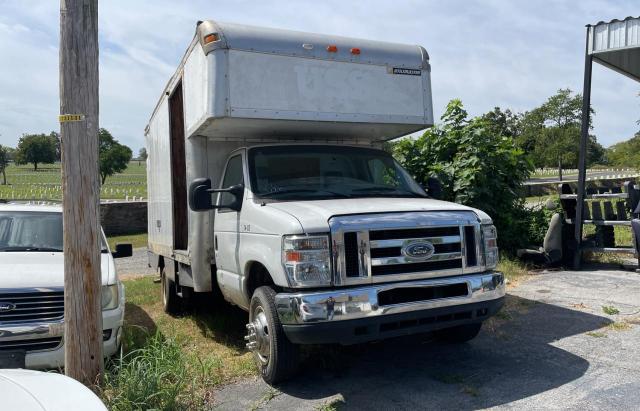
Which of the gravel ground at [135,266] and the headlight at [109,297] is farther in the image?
the gravel ground at [135,266]

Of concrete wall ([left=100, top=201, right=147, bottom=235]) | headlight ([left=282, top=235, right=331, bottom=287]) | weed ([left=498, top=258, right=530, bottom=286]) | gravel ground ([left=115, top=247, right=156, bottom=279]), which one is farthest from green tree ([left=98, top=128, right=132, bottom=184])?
headlight ([left=282, top=235, right=331, bottom=287])

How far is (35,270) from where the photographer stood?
5191 millimetres

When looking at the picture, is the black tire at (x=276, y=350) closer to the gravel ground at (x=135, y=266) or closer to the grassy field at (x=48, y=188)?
the gravel ground at (x=135, y=266)

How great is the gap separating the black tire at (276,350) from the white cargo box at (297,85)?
71.9 inches

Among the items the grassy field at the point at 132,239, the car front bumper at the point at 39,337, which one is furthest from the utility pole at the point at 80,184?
the grassy field at the point at 132,239

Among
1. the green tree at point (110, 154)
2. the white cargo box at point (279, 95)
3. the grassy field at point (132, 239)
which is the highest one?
the green tree at point (110, 154)

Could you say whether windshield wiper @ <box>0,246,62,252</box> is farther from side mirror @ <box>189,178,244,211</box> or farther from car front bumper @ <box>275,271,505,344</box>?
car front bumper @ <box>275,271,505,344</box>

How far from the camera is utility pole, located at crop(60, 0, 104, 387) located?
3748 millimetres

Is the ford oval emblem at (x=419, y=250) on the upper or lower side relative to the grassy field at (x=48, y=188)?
lower

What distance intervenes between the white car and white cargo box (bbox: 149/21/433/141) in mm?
1918

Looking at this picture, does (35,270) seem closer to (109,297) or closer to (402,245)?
(109,297)

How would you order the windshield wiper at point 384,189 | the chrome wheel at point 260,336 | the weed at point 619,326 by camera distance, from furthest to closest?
1. the weed at point 619,326
2. the windshield wiper at point 384,189
3. the chrome wheel at point 260,336

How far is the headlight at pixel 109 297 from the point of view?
16.9 feet

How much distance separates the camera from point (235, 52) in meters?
5.19
